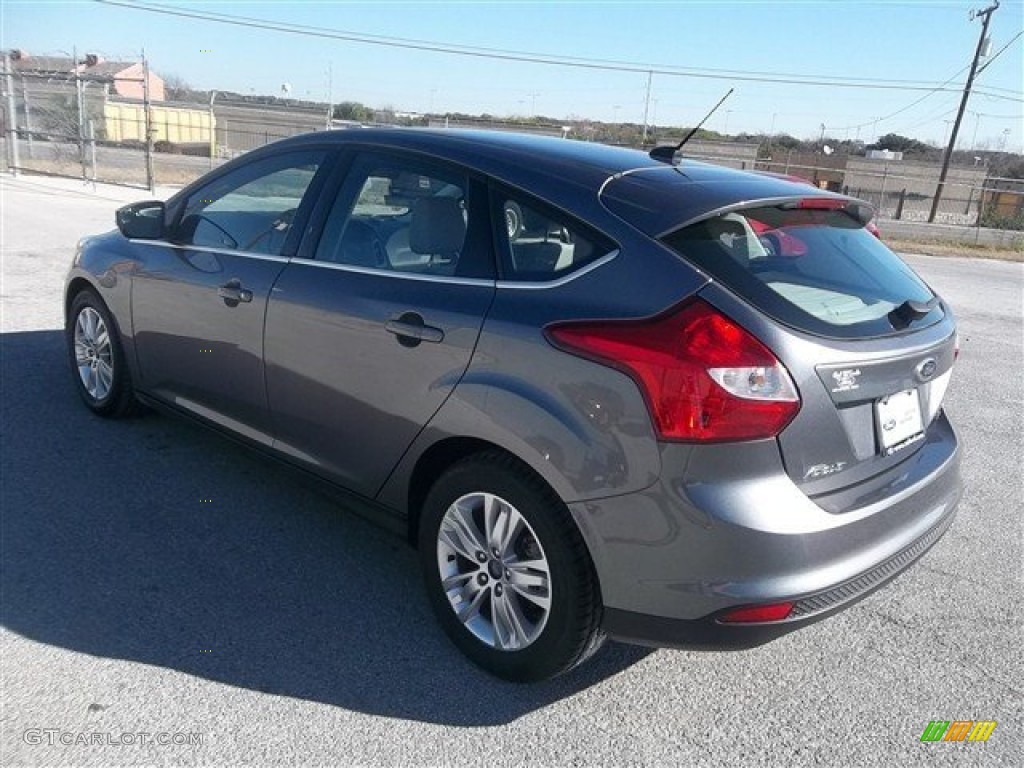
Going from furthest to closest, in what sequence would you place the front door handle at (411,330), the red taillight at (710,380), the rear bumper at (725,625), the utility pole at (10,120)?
1. the utility pole at (10,120)
2. the front door handle at (411,330)
3. the rear bumper at (725,625)
4. the red taillight at (710,380)

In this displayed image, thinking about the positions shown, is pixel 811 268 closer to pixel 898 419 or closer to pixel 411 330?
pixel 898 419

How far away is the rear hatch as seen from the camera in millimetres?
2342

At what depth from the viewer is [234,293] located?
3.67 m

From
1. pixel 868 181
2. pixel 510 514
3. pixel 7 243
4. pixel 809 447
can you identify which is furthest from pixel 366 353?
pixel 868 181

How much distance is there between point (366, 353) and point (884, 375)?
175 cm

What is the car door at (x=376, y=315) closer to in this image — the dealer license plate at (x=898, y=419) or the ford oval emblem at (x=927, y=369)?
the dealer license plate at (x=898, y=419)

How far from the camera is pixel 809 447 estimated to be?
7.71 feet

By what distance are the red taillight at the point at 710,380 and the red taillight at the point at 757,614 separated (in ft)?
1.59

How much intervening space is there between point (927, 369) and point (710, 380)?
989 millimetres

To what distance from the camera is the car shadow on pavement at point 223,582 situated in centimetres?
278

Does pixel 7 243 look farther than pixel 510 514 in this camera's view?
Yes

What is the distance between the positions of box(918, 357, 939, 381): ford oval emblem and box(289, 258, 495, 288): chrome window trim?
1422 millimetres

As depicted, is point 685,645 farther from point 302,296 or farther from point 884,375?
point 302,296

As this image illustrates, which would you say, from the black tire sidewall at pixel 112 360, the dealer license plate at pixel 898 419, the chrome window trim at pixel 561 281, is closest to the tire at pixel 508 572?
the chrome window trim at pixel 561 281
